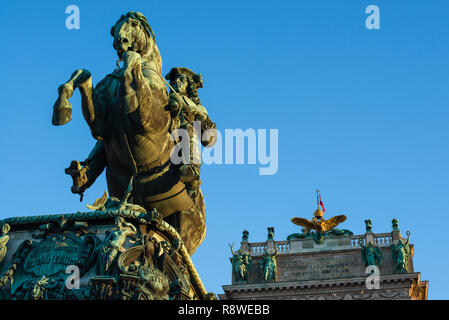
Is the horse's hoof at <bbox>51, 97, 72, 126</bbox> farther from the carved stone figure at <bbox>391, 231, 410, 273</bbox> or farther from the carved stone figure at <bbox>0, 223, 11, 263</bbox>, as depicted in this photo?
the carved stone figure at <bbox>391, 231, 410, 273</bbox>

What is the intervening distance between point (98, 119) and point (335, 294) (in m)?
44.6

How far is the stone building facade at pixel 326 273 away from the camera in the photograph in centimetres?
4934

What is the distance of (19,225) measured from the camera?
589 cm

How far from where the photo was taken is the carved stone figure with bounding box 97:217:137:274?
5477 mm

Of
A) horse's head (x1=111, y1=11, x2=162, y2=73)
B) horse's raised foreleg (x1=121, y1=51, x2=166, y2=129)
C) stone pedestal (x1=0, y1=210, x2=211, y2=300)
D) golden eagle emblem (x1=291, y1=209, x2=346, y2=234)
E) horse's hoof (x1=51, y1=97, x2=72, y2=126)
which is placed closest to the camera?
stone pedestal (x1=0, y1=210, x2=211, y2=300)

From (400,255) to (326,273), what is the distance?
17.0 feet

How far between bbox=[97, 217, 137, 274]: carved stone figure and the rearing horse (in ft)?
4.63

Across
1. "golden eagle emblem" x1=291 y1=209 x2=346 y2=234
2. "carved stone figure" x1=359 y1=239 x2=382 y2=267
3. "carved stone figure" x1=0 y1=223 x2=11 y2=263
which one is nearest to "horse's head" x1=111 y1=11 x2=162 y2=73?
"carved stone figure" x1=0 y1=223 x2=11 y2=263

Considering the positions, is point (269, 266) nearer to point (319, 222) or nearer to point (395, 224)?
point (319, 222)

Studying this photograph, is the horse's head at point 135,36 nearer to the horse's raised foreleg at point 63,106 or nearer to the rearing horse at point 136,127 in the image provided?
the rearing horse at point 136,127

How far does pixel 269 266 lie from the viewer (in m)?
51.5
